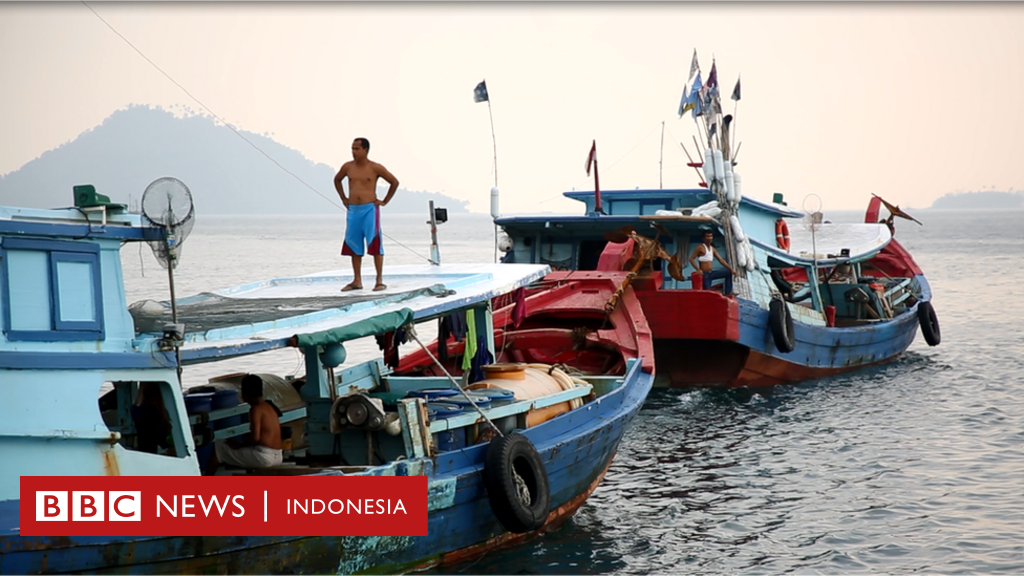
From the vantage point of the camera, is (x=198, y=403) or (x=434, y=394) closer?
(x=434, y=394)

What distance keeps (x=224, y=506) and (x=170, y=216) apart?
82.0 inches

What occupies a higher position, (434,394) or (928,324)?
(434,394)

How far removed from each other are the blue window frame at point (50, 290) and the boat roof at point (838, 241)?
15.7 m

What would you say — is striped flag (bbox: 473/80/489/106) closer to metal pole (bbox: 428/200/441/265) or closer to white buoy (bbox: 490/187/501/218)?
white buoy (bbox: 490/187/501/218)

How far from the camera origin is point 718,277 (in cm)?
1767

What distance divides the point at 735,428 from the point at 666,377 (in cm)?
246

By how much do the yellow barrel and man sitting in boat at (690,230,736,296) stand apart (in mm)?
7280

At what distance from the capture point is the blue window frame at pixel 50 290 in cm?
661

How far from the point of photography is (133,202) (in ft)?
25.3

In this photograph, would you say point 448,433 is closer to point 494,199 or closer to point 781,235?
point 494,199

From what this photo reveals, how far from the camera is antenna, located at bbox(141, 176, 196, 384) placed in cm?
707

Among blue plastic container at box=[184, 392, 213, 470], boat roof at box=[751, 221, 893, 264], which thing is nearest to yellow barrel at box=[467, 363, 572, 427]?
blue plastic container at box=[184, 392, 213, 470]

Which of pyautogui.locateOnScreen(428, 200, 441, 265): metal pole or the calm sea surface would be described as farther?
pyautogui.locateOnScreen(428, 200, 441, 265): metal pole

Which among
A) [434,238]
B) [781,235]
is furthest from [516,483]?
[781,235]
